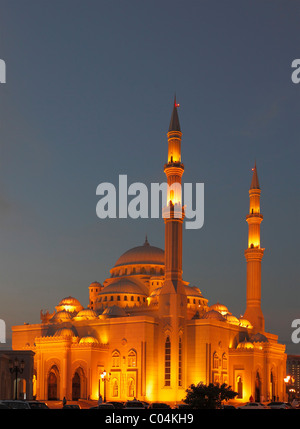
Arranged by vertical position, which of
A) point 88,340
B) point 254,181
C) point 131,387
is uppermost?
point 254,181

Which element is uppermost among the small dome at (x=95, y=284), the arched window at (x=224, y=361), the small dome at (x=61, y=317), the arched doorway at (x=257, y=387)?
the small dome at (x=95, y=284)

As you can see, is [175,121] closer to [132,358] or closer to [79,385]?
[132,358]

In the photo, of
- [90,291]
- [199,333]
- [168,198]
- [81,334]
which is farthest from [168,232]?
[90,291]

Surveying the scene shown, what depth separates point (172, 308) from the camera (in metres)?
64.1

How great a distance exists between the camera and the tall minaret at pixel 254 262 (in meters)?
75.4

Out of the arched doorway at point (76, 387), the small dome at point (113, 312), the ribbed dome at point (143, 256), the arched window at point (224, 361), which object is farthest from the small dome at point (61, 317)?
the arched window at point (224, 361)

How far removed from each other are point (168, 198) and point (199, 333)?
13024 millimetres

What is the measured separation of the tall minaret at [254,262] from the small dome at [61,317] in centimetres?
1951

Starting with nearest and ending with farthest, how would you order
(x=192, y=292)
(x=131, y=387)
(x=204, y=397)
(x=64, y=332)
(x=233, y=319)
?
1. (x=204, y=397)
2. (x=131, y=387)
3. (x=64, y=332)
4. (x=233, y=319)
5. (x=192, y=292)

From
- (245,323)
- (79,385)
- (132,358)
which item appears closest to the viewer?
(132,358)

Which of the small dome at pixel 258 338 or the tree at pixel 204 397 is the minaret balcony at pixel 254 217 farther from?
the tree at pixel 204 397

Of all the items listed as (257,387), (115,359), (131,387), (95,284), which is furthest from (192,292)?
(131,387)

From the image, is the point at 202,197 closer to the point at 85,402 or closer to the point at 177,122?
the point at 177,122

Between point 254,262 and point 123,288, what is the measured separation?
14.4 meters
